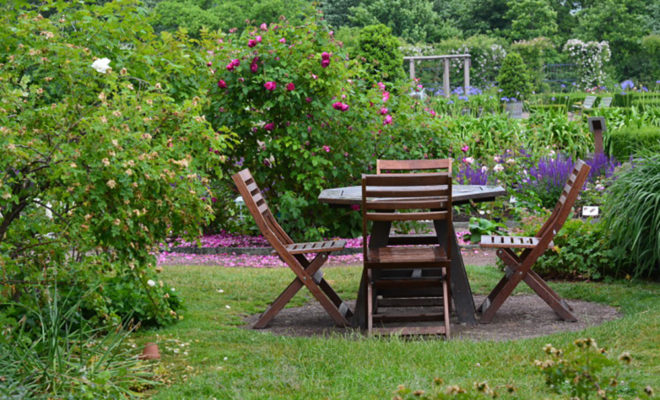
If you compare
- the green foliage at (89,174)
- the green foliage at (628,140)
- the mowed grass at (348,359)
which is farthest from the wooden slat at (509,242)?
the green foliage at (628,140)

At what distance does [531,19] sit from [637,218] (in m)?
29.1

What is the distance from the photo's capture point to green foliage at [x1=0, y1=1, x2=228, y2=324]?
12.3 feet

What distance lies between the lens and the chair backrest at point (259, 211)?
5.21 m

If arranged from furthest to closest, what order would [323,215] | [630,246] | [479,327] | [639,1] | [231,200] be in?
[639,1] < [231,200] < [323,215] < [630,246] < [479,327]

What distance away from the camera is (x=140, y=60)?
538cm

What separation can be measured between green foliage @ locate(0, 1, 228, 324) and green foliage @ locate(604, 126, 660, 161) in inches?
283

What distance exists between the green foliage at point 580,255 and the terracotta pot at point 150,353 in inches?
138

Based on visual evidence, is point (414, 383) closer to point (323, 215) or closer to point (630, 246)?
point (630, 246)

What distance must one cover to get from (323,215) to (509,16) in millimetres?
28061

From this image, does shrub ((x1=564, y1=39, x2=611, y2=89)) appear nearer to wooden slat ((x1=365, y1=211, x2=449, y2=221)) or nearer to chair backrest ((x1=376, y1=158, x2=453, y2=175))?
chair backrest ((x1=376, y1=158, x2=453, y2=175))

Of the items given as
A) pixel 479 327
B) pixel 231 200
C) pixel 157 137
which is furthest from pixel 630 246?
pixel 231 200

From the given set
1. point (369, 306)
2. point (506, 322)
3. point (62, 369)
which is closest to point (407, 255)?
point (369, 306)

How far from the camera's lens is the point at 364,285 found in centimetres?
538

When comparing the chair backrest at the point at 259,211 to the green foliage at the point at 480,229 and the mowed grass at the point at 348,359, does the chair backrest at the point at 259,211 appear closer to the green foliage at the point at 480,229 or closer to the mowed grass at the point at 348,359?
the mowed grass at the point at 348,359
